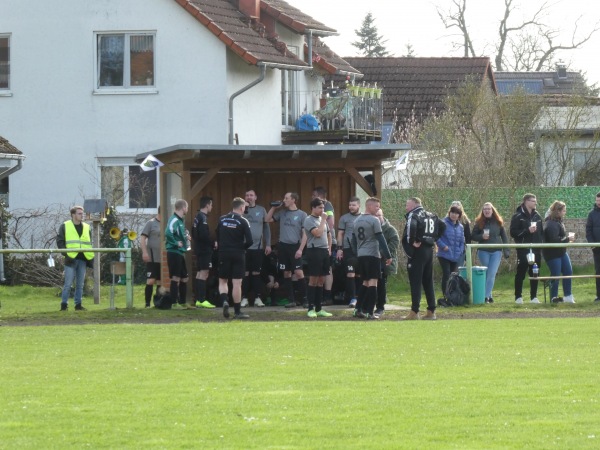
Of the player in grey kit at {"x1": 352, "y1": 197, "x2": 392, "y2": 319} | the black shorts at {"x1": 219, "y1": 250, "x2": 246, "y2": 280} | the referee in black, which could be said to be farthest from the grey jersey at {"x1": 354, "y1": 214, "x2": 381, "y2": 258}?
the black shorts at {"x1": 219, "y1": 250, "x2": 246, "y2": 280}

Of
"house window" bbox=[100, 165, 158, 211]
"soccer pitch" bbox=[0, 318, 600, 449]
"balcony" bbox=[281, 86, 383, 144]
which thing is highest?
"balcony" bbox=[281, 86, 383, 144]

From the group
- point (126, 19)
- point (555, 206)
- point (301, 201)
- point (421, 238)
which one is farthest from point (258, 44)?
point (421, 238)

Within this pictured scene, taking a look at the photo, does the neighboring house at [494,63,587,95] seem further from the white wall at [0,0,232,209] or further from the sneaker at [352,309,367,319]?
the sneaker at [352,309,367,319]

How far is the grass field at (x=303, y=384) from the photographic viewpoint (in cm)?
1027

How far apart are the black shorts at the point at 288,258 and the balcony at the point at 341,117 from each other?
13366 millimetres

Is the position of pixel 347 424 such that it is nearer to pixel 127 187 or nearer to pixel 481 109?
pixel 127 187

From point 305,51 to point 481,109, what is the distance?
5265 mm

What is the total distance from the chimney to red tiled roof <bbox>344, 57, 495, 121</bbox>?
13032 mm

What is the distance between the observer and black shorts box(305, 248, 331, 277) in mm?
21547

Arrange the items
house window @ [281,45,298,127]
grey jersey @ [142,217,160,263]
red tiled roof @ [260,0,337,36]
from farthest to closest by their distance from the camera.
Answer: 1. house window @ [281,45,298,127]
2. red tiled roof @ [260,0,337,36]
3. grey jersey @ [142,217,160,263]

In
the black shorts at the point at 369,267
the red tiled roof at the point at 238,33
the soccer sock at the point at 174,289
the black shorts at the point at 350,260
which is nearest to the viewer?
the black shorts at the point at 369,267

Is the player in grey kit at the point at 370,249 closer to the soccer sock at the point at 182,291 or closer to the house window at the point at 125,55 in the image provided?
the soccer sock at the point at 182,291

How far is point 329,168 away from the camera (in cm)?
2489

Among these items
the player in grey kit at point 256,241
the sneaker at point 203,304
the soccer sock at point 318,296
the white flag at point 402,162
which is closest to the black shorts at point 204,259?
the sneaker at point 203,304
